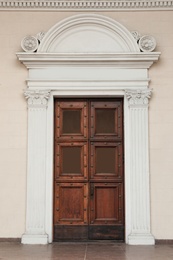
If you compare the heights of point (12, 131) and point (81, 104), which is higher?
point (81, 104)

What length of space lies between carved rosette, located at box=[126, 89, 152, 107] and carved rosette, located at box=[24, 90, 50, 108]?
1.59 m

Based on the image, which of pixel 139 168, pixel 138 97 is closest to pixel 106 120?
pixel 138 97

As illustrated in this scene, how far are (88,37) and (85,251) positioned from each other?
4.10m

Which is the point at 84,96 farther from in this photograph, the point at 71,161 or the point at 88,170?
the point at 88,170

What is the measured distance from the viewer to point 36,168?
786cm

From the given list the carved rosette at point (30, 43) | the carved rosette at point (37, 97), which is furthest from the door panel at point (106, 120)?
the carved rosette at point (30, 43)

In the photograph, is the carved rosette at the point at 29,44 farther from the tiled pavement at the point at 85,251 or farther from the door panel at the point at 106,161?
the tiled pavement at the point at 85,251

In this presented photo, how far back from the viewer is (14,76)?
26.7ft

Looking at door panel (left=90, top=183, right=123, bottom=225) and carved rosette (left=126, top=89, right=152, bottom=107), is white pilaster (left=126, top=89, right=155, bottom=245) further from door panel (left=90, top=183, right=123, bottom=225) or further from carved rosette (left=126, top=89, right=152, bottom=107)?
door panel (left=90, top=183, right=123, bottom=225)

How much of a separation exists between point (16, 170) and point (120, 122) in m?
2.26

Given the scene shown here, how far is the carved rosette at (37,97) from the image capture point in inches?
313

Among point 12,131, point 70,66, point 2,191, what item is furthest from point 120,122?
point 2,191

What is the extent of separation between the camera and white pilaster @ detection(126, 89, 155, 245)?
7.66 meters

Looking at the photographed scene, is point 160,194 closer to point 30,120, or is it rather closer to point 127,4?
point 30,120
